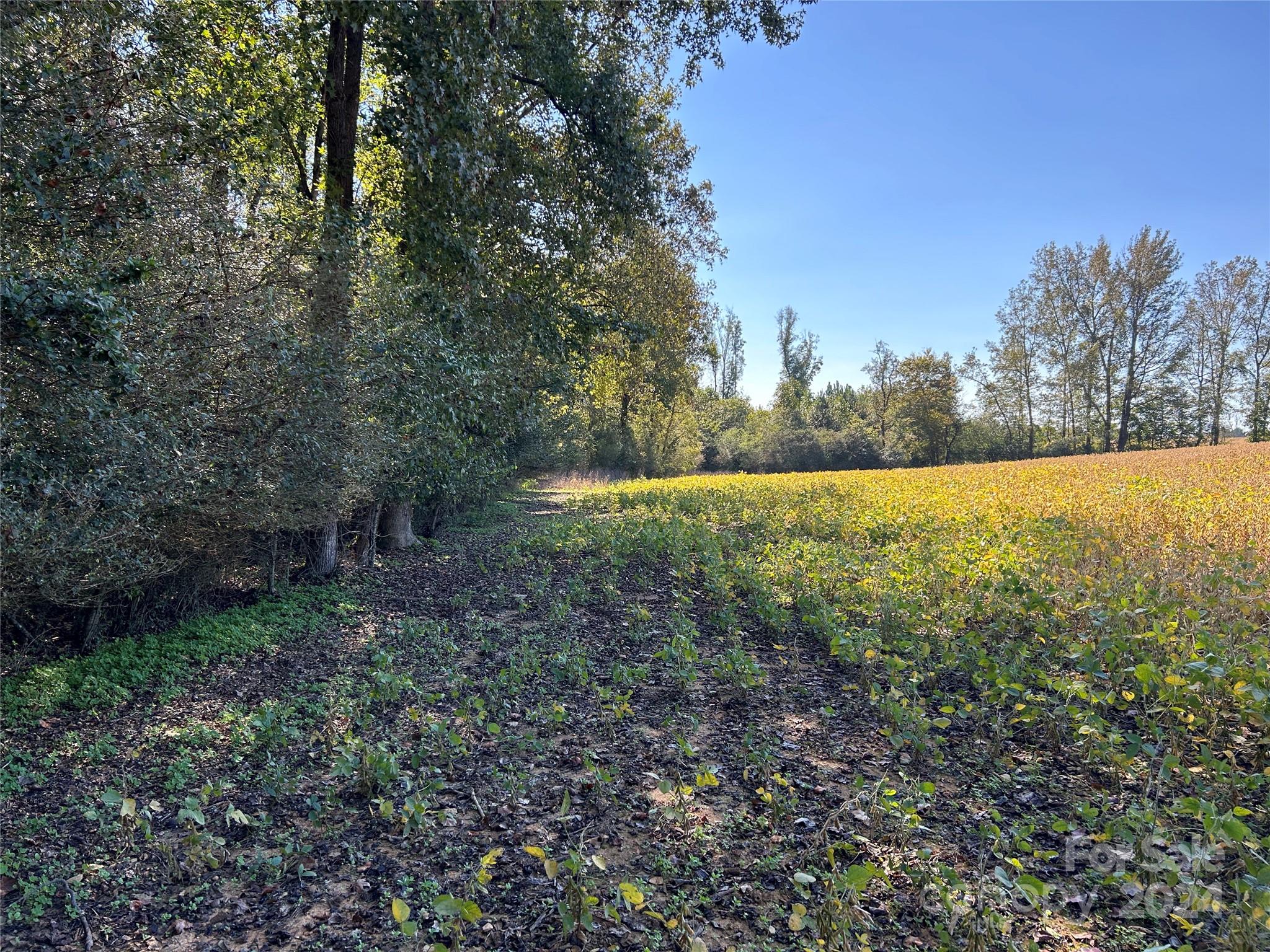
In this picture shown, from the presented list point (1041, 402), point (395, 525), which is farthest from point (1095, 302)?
point (395, 525)

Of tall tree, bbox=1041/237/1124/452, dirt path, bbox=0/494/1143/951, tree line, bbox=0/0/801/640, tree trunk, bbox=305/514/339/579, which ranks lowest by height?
dirt path, bbox=0/494/1143/951

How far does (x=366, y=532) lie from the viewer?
8.50 m

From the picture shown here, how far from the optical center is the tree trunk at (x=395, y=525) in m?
9.64

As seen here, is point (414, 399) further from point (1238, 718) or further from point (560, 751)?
point (1238, 718)

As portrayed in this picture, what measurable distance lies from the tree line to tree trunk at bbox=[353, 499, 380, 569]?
46mm

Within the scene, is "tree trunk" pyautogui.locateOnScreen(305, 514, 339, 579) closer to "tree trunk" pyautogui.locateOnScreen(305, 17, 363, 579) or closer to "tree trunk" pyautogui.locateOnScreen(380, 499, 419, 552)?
"tree trunk" pyautogui.locateOnScreen(305, 17, 363, 579)

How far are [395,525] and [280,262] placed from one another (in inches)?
219

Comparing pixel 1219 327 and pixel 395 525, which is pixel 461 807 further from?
pixel 1219 327

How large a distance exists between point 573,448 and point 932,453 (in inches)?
1184

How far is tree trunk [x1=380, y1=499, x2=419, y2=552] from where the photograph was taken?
31.6ft

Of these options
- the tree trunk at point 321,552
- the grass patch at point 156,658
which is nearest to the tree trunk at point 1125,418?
the tree trunk at point 321,552

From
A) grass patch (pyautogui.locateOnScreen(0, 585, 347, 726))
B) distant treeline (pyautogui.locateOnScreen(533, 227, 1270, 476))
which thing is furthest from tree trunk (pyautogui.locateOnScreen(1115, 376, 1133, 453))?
grass patch (pyautogui.locateOnScreen(0, 585, 347, 726))

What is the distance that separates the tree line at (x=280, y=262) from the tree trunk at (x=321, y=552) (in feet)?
0.09

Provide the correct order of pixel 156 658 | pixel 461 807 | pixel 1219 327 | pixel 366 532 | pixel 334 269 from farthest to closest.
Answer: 1. pixel 1219 327
2. pixel 366 532
3. pixel 334 269
4. pixel 156 658
5. pixel 461 807
